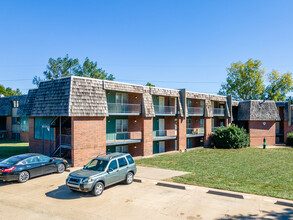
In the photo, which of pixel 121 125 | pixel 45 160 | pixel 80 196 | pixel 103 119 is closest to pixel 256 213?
pixel 80 196

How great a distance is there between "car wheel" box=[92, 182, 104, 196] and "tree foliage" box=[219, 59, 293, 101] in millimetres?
53014

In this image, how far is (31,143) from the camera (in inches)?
968

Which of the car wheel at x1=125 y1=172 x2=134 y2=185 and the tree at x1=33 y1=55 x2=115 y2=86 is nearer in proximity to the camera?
the car wheel at x1=125 y1=172 x2=134 y2=185

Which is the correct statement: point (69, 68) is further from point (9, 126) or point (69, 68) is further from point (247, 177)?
point (247, 177)

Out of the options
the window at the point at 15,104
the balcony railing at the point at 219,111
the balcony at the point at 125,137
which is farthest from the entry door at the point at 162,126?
the window at the point at 15,104

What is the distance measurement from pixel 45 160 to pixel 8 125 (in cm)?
3178

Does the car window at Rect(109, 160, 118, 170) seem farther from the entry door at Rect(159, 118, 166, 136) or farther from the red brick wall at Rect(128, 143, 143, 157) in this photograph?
the entry door at Rect(159, 118, 166, 136)

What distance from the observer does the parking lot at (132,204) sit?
9320 millimetres

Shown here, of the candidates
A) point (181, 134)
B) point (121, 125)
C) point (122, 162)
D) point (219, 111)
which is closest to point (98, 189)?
point (122, 162)

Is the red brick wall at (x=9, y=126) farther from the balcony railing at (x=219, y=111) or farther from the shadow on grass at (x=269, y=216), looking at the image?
the shadow on grass at (x=269, y=216)

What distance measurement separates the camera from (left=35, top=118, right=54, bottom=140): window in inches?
891

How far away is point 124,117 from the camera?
2612 centimetres

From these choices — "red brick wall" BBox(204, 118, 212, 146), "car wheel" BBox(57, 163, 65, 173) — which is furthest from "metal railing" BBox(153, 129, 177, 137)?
"car wheel" BBox(57, 163, 65, 173)

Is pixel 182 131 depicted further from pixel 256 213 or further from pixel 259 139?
pixel 256 213
